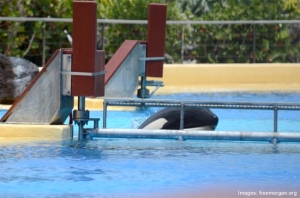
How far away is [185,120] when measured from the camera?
12.5m

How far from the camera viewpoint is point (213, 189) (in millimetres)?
8664

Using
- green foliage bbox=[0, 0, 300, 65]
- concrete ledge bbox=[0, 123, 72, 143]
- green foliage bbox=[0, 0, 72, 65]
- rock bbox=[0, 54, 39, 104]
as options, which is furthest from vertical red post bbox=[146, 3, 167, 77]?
concrete ledge bbox=[0, 123, 72, 143]

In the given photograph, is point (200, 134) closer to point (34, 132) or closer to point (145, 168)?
point (145, 168)

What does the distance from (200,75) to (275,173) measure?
10613 mm

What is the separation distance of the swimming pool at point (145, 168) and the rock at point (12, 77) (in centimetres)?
426

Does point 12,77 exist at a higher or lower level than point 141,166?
higher

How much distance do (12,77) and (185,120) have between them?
13.1 feet

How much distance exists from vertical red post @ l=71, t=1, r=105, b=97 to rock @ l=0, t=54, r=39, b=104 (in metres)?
4.55

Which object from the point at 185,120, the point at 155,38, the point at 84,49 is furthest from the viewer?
the point at 155,38

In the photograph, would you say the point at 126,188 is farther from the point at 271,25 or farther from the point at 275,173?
the point at 271,25

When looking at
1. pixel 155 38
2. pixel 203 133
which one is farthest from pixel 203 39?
pixel 203 133

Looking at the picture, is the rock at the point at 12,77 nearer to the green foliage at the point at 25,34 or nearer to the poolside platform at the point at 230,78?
the poolside platform at the point at 230,78

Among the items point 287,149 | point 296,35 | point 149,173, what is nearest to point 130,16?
point 296,35

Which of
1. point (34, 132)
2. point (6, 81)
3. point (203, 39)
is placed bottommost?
point (34, 132)
